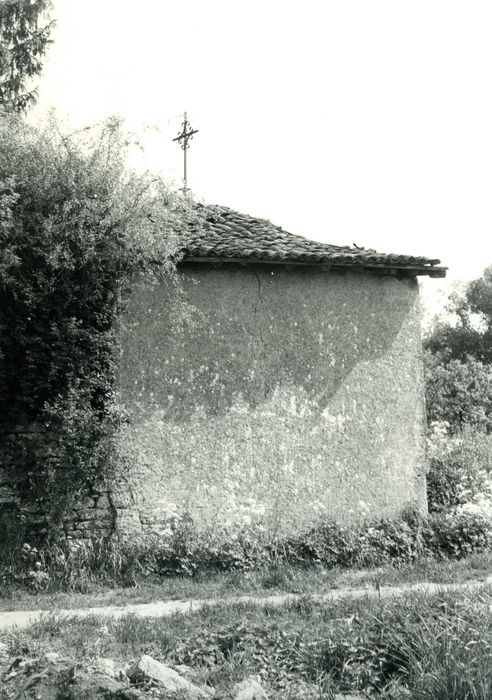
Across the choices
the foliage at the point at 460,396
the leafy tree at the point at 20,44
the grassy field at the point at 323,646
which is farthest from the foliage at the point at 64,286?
the foliage at the point at 460,396

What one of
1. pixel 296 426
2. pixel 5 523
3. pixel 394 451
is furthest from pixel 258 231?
pixel 5 523

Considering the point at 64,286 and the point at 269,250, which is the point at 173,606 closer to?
the point at 64,286

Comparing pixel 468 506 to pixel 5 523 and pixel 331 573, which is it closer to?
pixel 331 573

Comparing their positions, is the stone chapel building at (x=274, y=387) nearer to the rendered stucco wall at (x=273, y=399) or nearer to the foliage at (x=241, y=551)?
the rendered stucco wall at (x=273, y=399)

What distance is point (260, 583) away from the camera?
8484 millimetres

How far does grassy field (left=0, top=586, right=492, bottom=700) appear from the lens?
4.62 m

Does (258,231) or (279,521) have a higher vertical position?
(258,231)


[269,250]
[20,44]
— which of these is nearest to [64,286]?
[269,250]

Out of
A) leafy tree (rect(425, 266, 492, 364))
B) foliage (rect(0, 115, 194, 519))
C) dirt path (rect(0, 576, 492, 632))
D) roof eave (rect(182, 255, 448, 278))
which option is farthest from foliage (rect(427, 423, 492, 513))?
leafy tree (rect(425, 266, 492, 364))

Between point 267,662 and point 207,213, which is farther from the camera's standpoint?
point 207,213

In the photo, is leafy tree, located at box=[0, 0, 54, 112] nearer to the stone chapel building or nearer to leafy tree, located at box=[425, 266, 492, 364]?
the stone chapel building

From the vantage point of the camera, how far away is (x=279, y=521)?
1064 cm

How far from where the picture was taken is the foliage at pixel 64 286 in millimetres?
9094

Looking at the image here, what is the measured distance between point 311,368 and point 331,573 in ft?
10.9
